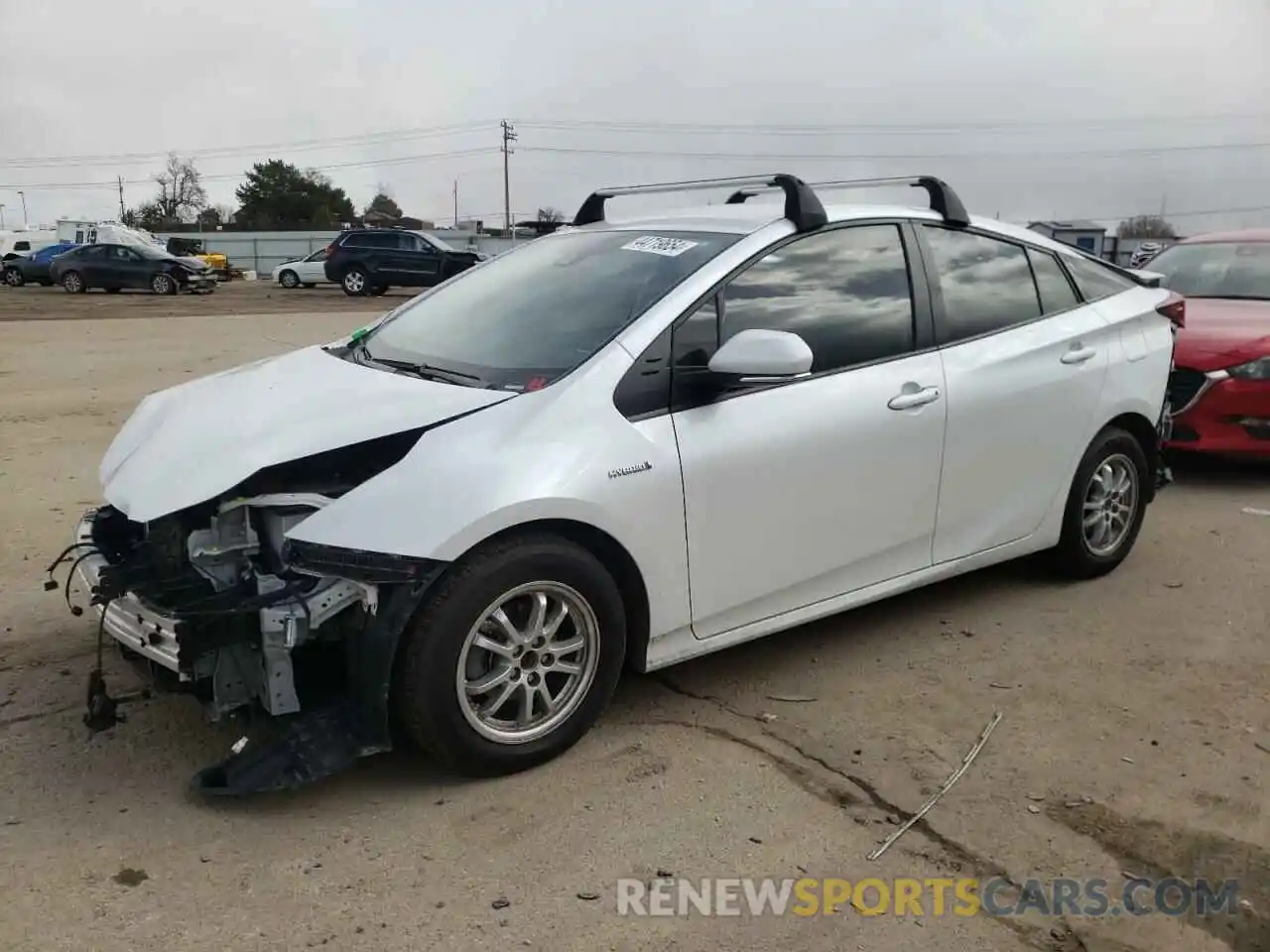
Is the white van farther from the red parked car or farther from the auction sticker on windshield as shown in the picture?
the auction sticker on windshield

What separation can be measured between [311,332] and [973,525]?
14103 mm

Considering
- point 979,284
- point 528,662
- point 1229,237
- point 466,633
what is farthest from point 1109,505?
point 1229,237

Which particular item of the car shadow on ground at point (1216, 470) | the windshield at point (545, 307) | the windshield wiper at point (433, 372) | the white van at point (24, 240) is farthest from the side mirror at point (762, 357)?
the white van at point (24, 240)

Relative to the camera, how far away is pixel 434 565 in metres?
2.89

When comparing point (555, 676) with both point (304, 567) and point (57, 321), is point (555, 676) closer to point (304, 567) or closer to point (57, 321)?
point (304, 567)

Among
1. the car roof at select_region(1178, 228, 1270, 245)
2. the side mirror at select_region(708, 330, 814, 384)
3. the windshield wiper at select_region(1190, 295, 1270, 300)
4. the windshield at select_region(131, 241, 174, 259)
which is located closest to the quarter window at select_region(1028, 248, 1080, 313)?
the side mirror at select_region(708, 330, 814, 384)

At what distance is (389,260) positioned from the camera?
94.6 feet

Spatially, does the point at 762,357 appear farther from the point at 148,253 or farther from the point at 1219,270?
the point at 148,253

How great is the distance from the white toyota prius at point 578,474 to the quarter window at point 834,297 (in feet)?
0.03

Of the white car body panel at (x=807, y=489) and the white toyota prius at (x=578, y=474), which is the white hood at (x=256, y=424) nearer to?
the white toyota prius at (x=578, y=474)

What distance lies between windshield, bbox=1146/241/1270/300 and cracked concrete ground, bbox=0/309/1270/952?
3.93 meters

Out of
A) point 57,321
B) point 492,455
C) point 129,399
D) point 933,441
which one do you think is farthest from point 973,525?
point 57,321

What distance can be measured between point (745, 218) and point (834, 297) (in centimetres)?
43

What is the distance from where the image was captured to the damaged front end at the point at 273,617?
2871 millimetres
